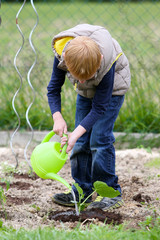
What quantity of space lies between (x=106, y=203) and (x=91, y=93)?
76 centimetres

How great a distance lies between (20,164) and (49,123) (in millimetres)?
983

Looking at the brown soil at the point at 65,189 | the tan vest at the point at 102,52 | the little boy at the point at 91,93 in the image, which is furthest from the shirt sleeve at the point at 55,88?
the brown soil at the point at 65,189

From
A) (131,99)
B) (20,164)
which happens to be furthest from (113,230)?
(131,99)

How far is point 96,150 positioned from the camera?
2.59 metres

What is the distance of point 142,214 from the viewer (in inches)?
95.1

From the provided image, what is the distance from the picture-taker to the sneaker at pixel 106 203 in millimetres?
2576

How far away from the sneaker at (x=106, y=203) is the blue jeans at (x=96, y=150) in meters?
0.11

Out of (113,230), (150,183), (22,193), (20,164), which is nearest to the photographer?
(113,230)

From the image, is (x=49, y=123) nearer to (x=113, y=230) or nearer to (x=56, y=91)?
(x=56, y=91)

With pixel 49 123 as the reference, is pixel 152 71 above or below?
above

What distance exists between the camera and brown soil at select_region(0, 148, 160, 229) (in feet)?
7.48

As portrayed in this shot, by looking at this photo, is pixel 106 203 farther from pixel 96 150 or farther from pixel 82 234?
pixel 82 234

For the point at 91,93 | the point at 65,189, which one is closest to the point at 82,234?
the point at 91,93

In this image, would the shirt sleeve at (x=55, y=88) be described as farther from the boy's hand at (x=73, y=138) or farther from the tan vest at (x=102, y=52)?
the boy's hand at (x=73, y=138)
